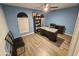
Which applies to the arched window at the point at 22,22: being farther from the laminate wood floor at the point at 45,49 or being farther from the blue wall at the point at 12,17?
the laminate wood floor at the point at 45,49

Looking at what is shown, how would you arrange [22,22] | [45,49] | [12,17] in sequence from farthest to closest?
[22,22], [12,17], [45,49]

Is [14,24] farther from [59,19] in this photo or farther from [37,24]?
[59,19]

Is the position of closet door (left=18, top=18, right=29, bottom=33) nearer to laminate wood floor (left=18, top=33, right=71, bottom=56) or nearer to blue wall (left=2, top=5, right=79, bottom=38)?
blue wall (left=2, top=5, right=79, bottom=38)

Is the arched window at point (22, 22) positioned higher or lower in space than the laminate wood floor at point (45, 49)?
higher

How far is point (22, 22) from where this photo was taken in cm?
259

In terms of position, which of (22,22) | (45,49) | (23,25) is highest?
(22,22)

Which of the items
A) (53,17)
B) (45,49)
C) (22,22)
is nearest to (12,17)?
(22,22)

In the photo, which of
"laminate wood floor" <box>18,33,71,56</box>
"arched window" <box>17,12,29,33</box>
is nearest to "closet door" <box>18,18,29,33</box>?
"arched window" <box>17,12,29,33</box>

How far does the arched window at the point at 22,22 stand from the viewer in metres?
2.44

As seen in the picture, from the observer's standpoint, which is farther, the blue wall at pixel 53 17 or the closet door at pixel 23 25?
the closet door at pixel 23 25

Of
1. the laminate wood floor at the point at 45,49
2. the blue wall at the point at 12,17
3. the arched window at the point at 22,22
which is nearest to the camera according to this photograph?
the laminate wood floor at the point at 45,49

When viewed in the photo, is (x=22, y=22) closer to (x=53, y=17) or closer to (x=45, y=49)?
(x=53, y=17)

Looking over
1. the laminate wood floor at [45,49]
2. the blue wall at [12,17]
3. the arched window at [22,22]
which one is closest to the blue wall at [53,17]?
the blue wall at [12,17]

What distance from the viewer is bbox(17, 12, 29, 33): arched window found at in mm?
2441
